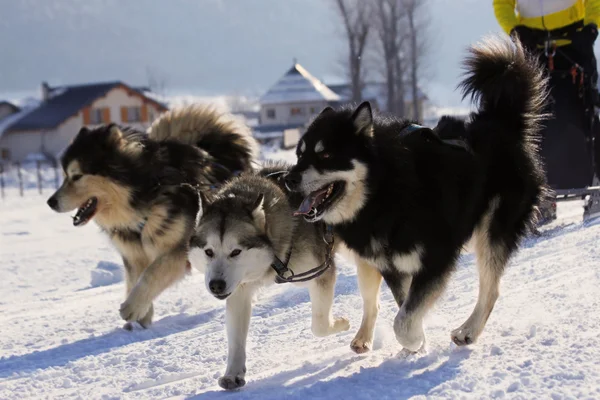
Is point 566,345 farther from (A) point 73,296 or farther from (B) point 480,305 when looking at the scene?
(A) point 73,296

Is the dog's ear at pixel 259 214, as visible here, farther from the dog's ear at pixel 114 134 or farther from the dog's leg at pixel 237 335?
the dog's ear at pixel 114 134

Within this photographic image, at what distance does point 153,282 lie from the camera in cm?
467

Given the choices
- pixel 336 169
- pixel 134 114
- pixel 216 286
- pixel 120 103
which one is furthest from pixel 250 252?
pixel 134 114

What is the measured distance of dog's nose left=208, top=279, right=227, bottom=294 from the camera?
3.04 m

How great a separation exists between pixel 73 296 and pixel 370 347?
367cm

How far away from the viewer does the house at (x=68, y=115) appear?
1661 inches

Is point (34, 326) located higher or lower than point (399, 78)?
lower

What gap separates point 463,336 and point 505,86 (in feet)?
4.84

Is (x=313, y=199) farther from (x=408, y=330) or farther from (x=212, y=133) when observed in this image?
(x=212, y=133)

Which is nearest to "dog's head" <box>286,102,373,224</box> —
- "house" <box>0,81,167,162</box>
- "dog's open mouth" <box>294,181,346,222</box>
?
"dog's open mouth" <box>294,181,346,222</box>

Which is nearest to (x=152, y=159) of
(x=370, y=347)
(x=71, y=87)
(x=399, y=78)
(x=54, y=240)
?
(x=370, y=347)

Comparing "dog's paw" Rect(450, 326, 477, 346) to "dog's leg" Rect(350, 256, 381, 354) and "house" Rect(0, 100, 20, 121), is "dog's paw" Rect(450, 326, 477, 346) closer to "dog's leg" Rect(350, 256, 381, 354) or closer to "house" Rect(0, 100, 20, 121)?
"dog's leg" Rect(350, 256, 381, 354)

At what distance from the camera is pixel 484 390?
2646 mm

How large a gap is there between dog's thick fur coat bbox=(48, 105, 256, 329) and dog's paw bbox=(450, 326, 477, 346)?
2.07 meters
